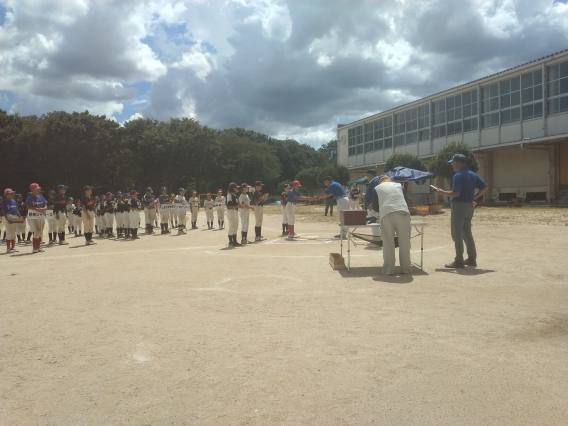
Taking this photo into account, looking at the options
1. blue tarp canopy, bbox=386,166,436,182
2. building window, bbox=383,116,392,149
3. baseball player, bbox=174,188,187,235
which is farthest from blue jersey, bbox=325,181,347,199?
building window, bbox=383,116,392,149

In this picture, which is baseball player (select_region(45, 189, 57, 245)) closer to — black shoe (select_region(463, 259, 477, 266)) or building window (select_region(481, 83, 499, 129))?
black shoe (select_region(463, 259, 477, 266))

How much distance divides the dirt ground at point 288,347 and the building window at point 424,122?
1676 inches

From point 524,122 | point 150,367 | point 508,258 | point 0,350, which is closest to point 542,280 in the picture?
point 508,258

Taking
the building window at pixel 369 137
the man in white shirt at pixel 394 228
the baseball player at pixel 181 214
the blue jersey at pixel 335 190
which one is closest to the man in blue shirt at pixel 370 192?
the blue jersey at pixel 335 190

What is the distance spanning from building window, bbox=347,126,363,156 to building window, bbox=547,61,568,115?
28321 millimetres

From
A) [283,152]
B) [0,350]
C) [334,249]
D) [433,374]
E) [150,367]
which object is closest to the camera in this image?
[433,374]

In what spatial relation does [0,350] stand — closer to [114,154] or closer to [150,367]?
[150,367]

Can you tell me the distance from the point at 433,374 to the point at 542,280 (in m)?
5.11

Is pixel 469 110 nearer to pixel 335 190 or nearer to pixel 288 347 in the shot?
pixel 335 190

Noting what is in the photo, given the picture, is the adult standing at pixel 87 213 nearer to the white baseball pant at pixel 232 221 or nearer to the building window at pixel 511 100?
the white baseball pant at pixel 232 221

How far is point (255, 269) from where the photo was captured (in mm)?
9828

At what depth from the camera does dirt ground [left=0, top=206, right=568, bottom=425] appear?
11.8 feet

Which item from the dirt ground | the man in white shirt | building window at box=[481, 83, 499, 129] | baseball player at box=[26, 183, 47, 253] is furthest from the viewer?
building window at box=[481, 83, 499, 129]

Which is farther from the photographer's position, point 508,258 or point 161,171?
point 161,171
